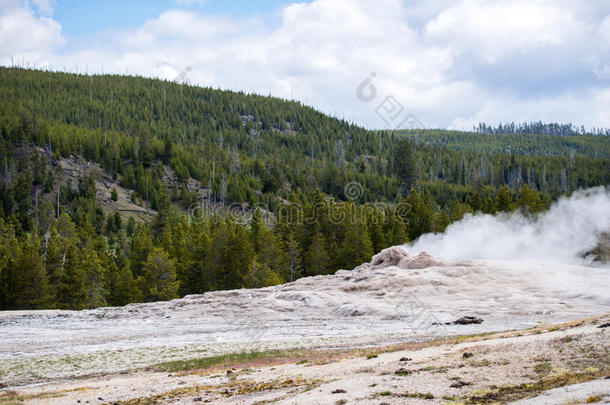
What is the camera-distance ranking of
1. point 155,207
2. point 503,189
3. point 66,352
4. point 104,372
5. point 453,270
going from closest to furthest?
point 104,372
point 66,352
point 453,270
point 503,189
point 155,207

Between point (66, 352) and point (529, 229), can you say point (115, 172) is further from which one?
point (66, 352)

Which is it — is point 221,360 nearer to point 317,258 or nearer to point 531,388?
point 531,388

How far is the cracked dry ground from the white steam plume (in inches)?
1186

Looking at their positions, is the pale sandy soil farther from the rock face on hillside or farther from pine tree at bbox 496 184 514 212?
pine tree at bbox 496 184 514 212

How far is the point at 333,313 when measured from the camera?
124 feet

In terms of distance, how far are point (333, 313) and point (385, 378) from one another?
22.1 meters

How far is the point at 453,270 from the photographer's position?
43.3 metres

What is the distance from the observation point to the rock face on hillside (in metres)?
27.7

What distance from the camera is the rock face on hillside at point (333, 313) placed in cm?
2769

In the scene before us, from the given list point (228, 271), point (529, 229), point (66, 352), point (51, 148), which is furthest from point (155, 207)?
point (66, 352)

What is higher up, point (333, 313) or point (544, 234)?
point (544, 234)

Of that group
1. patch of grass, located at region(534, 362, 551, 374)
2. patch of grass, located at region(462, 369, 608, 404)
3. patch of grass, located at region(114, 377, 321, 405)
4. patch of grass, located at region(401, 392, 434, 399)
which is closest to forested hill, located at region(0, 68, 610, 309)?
patch of grass, located at region(114, 377, 321, 405)

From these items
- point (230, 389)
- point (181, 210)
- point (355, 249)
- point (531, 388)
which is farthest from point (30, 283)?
point (181, 210)

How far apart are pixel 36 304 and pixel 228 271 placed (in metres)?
19.7
